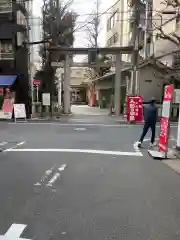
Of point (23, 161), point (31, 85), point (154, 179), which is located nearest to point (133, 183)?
point (154, 179)

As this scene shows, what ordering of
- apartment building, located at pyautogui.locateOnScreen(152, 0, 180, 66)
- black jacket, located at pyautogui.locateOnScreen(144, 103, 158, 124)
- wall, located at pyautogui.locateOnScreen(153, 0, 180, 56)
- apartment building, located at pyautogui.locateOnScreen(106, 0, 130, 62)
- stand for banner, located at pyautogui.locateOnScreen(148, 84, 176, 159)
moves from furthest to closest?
apartment building, located at pyautogui.locateOnScreen(106, 0, 130, 62) < wall, located at pyautogui.locateOnScreen(153, 0, 180, 56) < apartment building, located at pyautogui.locateOnScreen(152, 0, 180, 66) < black jacket, located at pyautogui.locateOnScreen(144, 103, 158, 124) < stand for banner, located at pyautogui.locateOnScreen(148, 84, 176, 159)

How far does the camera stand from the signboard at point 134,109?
2023 cm

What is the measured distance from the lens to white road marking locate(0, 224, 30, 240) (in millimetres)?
3762

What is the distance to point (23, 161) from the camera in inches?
329

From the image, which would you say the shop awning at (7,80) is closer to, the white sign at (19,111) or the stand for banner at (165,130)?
the white sign at (19,111)

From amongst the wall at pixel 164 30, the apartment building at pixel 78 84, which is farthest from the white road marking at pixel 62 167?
the apartment building at pixel 78 84

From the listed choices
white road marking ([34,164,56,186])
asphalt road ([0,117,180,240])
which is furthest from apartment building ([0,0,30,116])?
white road marking ([34,164,56,186])

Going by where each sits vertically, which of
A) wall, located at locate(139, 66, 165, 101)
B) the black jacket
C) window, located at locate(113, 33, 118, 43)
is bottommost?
the black jacket

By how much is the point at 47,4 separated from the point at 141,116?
1812 centimetres

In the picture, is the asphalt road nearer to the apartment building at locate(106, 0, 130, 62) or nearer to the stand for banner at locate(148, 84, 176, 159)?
the stand for banner at locate(148, 84, 176, 159)

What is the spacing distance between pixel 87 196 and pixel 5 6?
Answer: 71.1 feet

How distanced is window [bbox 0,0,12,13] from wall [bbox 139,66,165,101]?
11820 millimetres

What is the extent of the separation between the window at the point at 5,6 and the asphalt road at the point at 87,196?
56.1 ft

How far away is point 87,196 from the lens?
5441 millimetres
